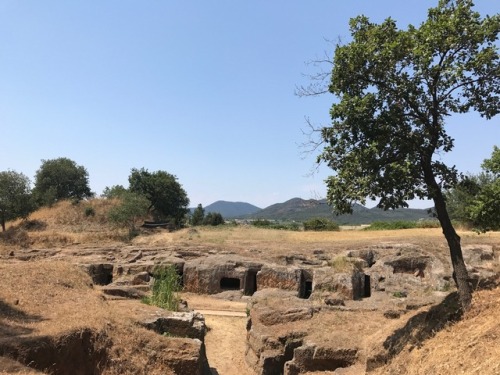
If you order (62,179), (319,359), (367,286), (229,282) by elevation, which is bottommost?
(319,359)

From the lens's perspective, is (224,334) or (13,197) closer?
(224,334)

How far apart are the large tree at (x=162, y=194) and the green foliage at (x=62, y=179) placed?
916cm

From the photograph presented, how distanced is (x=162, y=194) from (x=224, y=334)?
49.2 m

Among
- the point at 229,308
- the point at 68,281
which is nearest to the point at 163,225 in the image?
the point at 229,308

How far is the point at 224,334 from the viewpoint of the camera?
1731 cm

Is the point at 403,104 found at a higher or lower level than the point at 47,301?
higher

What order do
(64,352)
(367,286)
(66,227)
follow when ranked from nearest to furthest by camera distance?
(64,352), (367,286), (66,227)

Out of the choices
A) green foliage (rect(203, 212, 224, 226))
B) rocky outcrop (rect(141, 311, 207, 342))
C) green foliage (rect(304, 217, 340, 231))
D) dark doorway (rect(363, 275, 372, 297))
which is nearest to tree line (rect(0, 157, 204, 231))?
green foliage (rect(203, 212, 224, 226))

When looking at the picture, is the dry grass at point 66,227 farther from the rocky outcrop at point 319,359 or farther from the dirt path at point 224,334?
the rocky outcrop at point 319,359

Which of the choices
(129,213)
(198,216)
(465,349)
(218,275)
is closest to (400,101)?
(465,349)

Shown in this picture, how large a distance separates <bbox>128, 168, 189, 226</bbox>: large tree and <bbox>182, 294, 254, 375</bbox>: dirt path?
42382mm

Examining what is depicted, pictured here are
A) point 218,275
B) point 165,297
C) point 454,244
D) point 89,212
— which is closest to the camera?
point 454,244

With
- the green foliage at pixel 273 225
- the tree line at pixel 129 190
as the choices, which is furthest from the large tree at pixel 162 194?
the green foliage at pixel 273 225

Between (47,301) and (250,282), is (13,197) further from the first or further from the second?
(47,301)
